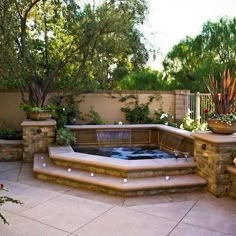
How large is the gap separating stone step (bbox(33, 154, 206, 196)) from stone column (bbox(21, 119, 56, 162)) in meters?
1.57

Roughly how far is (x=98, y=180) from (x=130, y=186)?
0.56m

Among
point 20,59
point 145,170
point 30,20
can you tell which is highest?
point 30,20

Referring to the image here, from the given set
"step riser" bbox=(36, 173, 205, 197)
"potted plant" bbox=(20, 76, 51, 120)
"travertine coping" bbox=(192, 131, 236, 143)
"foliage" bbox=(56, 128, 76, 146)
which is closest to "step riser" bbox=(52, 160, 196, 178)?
"step riser" bbox=(36, 173, 205, 197)

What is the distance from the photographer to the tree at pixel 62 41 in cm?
727

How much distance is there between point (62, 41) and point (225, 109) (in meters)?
5.32

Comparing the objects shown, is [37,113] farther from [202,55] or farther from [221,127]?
[202,55]

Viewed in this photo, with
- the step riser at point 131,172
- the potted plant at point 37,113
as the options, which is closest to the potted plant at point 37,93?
the potted plant at point 37,113

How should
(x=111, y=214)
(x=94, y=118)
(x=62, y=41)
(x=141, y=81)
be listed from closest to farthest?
(x=111, y=214), (x=62, y=41), (x=94, y=118), (x=141, y=81)

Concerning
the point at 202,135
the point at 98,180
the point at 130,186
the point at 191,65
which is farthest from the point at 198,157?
the point at 191,65

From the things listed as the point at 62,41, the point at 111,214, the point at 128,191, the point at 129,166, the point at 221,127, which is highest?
the point at 62,41

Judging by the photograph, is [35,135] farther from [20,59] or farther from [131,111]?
[131,111]

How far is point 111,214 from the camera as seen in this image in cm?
383

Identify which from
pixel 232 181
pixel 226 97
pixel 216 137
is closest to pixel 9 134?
pixel 216 137

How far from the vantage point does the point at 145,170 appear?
4.76 m
